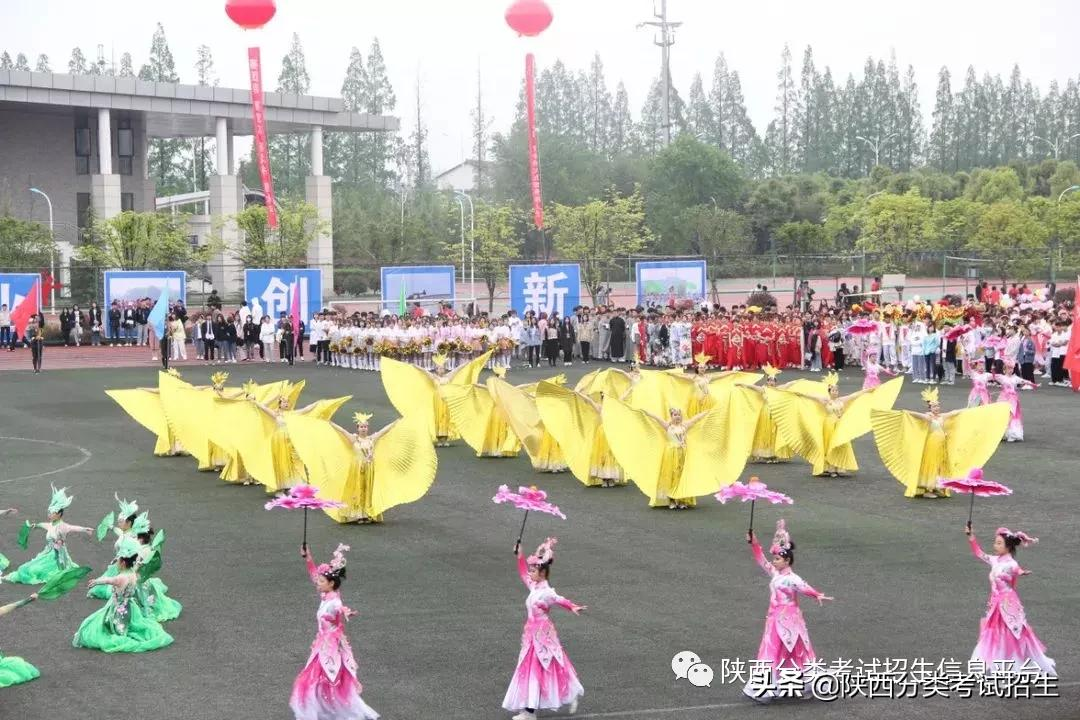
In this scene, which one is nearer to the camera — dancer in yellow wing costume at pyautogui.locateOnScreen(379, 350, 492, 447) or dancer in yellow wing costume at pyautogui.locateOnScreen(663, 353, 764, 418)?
dancer in yellow wing costume at pyautogui.locateOnScreen(663, 353, 764, 418)

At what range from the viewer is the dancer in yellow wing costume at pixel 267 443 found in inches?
715

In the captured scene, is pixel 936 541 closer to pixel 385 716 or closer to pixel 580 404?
pixel 580 404

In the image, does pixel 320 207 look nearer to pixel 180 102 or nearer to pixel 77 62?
pixel 180 102

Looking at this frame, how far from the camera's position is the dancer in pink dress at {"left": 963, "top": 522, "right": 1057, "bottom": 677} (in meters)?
9.64

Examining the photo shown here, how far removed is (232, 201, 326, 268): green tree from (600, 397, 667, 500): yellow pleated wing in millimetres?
35104

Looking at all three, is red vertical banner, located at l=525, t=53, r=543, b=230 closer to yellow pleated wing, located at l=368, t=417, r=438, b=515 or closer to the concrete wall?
the concrete wall

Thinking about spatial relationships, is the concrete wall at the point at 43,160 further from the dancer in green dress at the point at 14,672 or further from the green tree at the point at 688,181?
the dancer in green dress at the point at 14,672

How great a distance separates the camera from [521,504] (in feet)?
30.9

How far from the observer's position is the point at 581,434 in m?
18.8

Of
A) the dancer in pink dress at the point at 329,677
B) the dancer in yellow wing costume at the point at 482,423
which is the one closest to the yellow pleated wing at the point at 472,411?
the dancer in yellow wing costume at the point at 482,423

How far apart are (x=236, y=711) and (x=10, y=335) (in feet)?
121

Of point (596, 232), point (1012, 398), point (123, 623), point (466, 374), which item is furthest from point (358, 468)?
point (596, 232)

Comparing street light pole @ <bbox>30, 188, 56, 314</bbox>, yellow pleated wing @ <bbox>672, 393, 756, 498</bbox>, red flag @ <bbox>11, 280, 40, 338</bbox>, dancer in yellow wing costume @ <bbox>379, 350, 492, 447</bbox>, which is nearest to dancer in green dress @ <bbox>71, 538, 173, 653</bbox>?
yellow pleated wing @ <bbox>672, 393, 756, 498</bbox>

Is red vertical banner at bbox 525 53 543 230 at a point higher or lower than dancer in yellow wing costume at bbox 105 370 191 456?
higher
